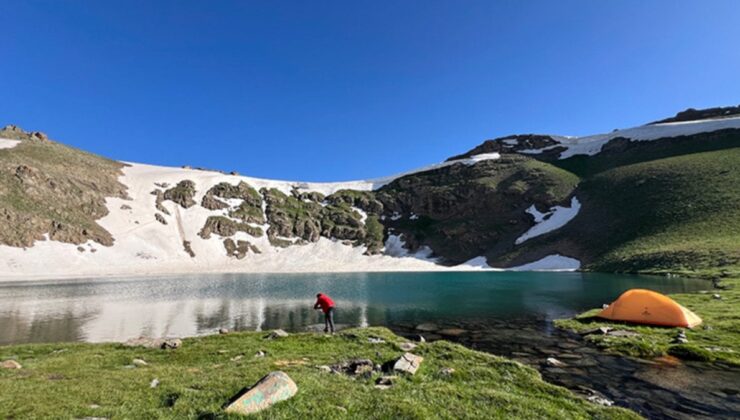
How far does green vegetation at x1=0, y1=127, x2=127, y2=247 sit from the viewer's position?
121m

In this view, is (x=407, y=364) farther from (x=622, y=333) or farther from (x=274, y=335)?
(x=622, y=333)

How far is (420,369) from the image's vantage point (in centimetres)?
1517

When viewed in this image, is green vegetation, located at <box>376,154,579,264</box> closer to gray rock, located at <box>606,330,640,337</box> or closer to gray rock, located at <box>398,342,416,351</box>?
gray rock, located at <box>606,330,640,337</box>

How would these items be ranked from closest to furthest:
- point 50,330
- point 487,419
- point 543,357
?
point 487,419 < point 543,357 < point 50,330

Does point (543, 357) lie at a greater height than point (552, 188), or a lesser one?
lesser

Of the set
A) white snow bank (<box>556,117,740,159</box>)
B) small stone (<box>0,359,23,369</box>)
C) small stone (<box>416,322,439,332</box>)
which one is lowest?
small stone (<box>416,322,439,332</box>)

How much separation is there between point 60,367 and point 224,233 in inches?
6333

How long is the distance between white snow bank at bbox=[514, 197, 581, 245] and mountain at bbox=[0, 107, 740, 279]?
0.79m

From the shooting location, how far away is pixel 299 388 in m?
11.5

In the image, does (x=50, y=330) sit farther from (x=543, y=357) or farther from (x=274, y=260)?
(x=274, y=260)

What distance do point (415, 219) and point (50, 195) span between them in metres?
153

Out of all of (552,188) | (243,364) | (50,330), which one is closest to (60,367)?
(243,364)

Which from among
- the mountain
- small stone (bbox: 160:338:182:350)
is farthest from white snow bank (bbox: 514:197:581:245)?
small stone (bbox: 160:338:182:350)

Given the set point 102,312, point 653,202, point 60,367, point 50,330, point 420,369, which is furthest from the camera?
point 653,202
